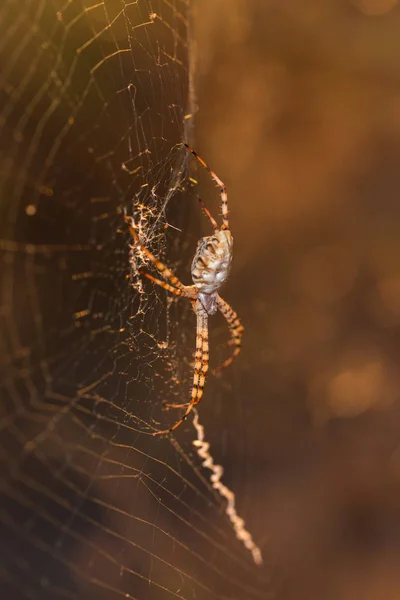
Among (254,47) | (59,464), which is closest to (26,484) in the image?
(59,464)

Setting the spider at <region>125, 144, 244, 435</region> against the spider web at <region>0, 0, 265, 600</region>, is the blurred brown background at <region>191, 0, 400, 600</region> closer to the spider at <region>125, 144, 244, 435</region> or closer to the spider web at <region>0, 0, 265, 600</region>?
the spider web at <region>0, 0, 265, 600</region>

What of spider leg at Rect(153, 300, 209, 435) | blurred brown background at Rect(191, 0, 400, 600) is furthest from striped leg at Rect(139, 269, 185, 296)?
blurred brown background at Rect(191, 0, 400, 600)

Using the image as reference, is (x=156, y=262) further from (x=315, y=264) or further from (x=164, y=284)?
(x=315, y=264)

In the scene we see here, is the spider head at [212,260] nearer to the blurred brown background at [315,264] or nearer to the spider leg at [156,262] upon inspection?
the spider leg at [156,262]

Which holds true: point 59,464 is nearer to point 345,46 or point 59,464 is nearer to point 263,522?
point 263,522

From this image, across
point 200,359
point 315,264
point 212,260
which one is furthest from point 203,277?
point 315,264

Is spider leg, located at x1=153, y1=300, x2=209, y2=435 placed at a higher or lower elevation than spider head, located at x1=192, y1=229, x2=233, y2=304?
lower
